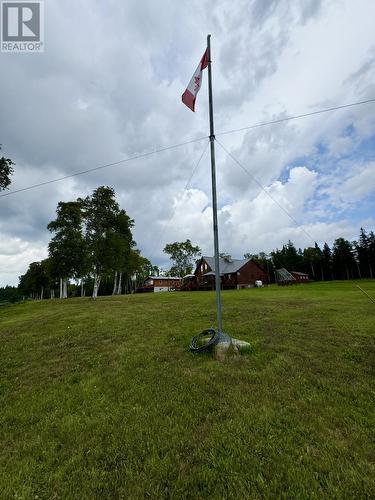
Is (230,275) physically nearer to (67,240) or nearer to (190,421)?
(67,240)

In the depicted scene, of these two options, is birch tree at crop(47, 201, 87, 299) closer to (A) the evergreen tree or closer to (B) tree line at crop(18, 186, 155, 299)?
(B) tree line at crop(18, 186, 155, 299)

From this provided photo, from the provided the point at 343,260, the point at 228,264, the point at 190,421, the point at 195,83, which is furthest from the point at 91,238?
the point at 343,260

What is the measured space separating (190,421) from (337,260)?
88621 mm

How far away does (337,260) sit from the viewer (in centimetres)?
7819

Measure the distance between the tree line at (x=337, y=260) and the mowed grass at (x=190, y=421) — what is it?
75.2m

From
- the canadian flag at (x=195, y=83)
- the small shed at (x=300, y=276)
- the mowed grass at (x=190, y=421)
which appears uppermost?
the canadian flag at (x=195, y=83)

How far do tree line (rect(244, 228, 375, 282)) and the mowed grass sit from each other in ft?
247

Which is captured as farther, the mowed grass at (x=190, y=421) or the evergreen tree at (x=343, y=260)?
the evergreen tree at (x=343, y=260)

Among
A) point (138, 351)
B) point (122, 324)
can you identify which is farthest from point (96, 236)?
point (138, 351)

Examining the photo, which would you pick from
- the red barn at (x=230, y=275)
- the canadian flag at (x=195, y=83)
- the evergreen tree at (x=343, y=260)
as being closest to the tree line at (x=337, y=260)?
the evergreen tree at (x=343, y=260)

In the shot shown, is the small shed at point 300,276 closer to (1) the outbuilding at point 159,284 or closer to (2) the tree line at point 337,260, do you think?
(2) the tree line at point 337,260

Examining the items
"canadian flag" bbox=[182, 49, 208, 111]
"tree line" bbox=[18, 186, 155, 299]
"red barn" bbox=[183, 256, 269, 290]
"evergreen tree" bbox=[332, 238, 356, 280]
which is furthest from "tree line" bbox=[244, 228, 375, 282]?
"canadian flag" bbox=[182, 49, 208, 111]

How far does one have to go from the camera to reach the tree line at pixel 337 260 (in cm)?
7469

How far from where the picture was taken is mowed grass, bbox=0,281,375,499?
290 cm
